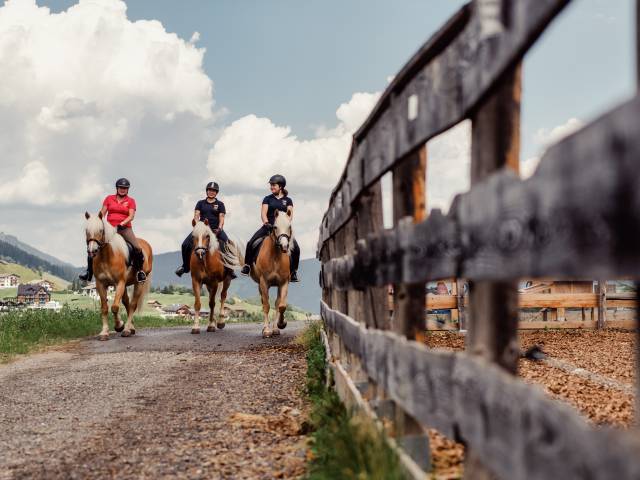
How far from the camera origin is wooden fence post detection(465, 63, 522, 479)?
86.0 inches

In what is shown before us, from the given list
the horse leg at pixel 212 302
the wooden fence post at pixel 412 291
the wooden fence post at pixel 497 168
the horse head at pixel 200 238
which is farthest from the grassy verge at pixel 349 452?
the horse leg at pixel 212 302

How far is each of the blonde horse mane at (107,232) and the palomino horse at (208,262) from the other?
155 cm

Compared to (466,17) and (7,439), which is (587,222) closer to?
(466,17)

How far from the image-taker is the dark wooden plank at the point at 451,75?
192 centimetres

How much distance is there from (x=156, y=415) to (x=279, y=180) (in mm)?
7888

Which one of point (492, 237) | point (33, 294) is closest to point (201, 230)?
point (492, 237)

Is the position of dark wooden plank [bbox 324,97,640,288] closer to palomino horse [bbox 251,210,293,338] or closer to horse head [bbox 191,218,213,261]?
palomino horse [bbox 251,210,293,338]

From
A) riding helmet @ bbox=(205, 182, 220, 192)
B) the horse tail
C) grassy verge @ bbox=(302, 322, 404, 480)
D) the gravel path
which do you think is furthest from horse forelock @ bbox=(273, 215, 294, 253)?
grassy verge @ bbox=(302, 322, 404, 480)

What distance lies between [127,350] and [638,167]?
12.0 m

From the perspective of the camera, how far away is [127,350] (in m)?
12.4

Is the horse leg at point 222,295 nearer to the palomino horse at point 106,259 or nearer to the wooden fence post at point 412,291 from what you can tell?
the palomino horse at point 106,259

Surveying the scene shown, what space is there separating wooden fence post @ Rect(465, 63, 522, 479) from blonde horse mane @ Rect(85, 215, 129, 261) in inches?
508

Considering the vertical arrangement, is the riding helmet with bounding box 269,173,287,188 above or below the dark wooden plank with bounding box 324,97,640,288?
above

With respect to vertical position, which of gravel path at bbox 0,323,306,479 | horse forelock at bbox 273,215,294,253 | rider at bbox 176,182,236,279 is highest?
rider at bbox 176,182,236,279
